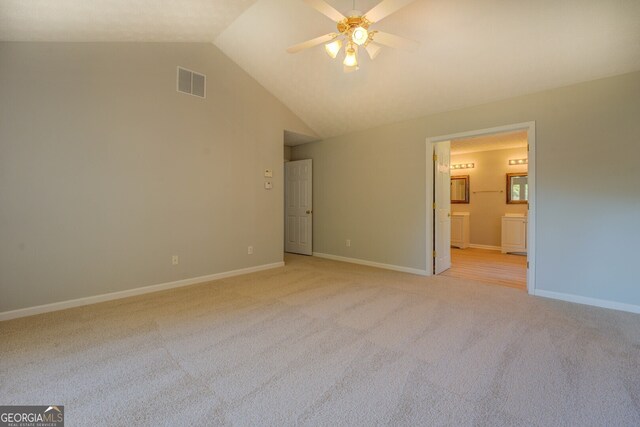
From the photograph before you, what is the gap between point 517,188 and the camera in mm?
6961

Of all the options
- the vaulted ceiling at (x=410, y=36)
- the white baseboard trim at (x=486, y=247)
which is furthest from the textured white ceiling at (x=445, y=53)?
the white baseboard trim at (x=486, y=247)

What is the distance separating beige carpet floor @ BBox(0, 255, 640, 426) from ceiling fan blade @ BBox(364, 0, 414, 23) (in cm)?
255

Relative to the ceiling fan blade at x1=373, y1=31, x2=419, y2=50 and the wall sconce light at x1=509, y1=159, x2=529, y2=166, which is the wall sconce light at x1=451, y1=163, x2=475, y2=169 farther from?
the ceiling fan blade at x1=373, y1=31, x2=419, y2=50

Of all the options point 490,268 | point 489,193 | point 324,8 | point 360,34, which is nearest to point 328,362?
point 360,34

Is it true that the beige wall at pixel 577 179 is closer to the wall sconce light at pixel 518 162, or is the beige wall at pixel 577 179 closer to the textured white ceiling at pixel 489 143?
the textured white ceiling at pixel 489 143

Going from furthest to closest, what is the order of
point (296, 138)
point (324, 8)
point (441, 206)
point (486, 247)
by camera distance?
point (486, 247)
point (296, 138)
point (441, 206)
point (324, 8)

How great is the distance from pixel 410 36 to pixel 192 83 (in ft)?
9.63

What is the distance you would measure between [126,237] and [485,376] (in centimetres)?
391

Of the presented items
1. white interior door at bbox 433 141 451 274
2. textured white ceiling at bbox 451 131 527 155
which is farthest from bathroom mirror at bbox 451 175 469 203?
white interior door at bbox 433 141 451 274

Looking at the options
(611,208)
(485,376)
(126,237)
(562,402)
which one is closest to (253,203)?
(126,237)

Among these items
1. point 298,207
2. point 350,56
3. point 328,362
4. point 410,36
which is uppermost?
point 410,36

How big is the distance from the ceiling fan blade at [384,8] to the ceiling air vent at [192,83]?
9.21 feet

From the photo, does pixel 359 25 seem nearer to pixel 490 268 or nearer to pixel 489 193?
pixel 490 268

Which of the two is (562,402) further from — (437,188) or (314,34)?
(314,34)
